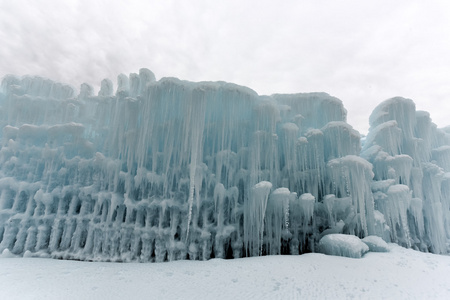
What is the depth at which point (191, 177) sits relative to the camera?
10523mm

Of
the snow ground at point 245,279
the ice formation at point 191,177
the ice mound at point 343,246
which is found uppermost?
the ice formation at point 191,177

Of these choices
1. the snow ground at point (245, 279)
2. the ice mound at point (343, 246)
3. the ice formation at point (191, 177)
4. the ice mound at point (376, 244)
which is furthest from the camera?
the ice formation at point (191, 177)

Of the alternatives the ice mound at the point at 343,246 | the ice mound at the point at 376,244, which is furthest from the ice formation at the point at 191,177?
the ice mound at the point at 343,246

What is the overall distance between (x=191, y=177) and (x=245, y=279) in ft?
15.8

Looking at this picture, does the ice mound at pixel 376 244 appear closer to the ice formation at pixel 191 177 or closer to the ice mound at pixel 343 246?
the ice mound at pixel 343 246

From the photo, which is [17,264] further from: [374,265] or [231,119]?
[374,265]

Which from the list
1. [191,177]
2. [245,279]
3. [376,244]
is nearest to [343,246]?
[376,244]

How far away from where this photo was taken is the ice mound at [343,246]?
29.4ft

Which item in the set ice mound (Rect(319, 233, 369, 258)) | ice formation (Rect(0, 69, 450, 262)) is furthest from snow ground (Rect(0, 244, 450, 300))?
ice formation (Rect(0, 69, 450, 262))

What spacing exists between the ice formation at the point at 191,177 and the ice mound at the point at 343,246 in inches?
54.4

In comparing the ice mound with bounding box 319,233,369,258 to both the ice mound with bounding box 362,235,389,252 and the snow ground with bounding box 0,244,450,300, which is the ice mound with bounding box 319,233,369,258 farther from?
the ice mound with bounding box 362,235,389,252

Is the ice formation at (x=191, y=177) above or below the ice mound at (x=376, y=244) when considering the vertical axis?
above

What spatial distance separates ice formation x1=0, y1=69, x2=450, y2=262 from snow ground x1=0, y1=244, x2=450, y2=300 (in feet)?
6.42

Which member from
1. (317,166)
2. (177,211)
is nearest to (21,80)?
(177,211)
